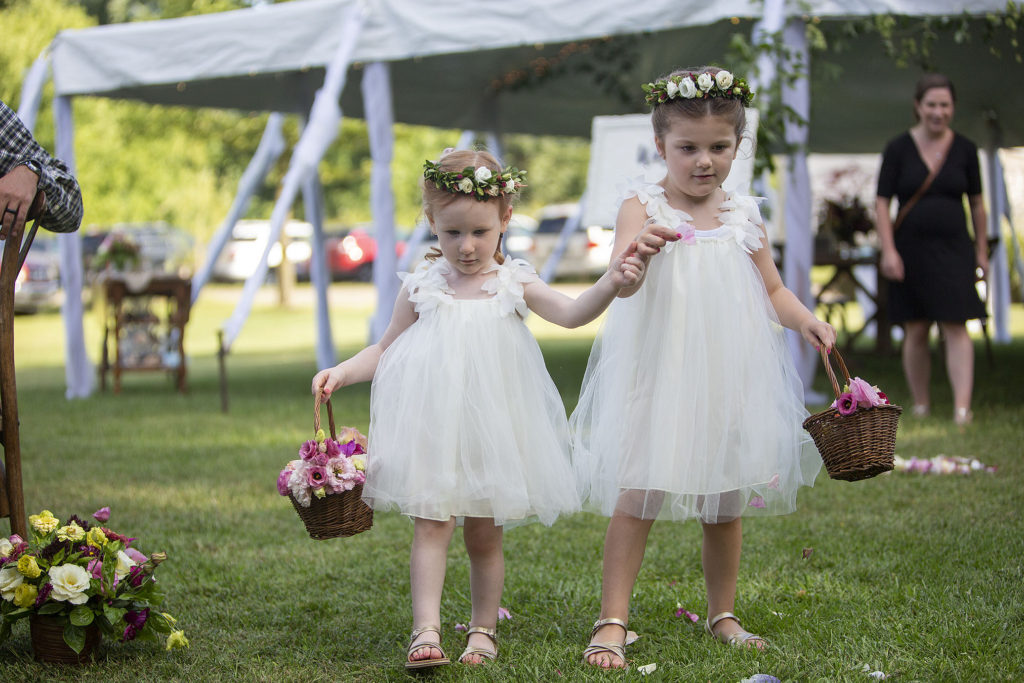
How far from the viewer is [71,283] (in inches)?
331

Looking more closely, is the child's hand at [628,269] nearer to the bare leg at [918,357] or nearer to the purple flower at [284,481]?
the purple flower at [284,481]

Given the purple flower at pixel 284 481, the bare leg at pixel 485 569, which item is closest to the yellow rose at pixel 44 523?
the purple flower at pixel 284 481

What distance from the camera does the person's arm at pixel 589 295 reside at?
8.26 ft

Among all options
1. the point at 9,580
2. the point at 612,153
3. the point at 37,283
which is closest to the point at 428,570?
the point at 9,580

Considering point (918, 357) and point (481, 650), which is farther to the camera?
point (918, 357)

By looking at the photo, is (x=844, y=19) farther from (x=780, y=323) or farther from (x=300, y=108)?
(x=300, y=108)

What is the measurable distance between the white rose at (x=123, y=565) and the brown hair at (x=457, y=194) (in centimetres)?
120

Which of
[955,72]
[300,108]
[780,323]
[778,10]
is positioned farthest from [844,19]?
[300,108]

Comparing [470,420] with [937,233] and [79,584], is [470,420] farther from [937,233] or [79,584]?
[937,233]

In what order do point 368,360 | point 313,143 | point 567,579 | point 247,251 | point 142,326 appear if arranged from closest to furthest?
point 368,360, point 567,579, point 313,143, point 142,326, point 247,251

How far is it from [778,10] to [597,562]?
11.9 feet

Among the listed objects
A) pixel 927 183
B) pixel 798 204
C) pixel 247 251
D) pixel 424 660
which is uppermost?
pixel 927 183

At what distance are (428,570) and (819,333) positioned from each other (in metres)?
1.14

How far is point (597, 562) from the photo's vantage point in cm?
371
